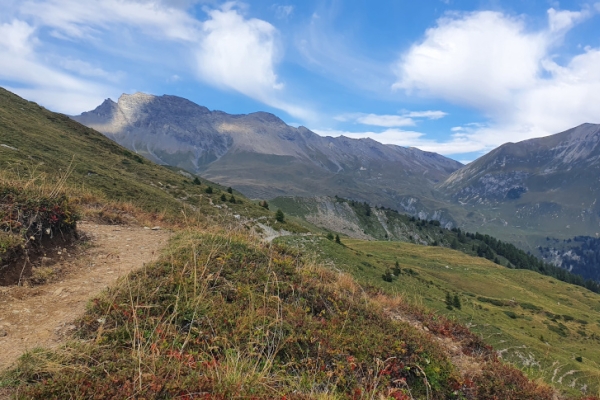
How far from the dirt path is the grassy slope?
11357 millimetres

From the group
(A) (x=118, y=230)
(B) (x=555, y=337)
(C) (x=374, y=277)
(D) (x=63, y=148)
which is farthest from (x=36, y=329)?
(B) (x=555, y=337)

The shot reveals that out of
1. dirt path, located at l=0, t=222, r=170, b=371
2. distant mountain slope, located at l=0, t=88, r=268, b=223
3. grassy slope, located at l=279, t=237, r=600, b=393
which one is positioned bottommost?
grassy slope, located at l=279, t=237, r=600, b=393

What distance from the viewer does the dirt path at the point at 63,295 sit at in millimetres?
6152

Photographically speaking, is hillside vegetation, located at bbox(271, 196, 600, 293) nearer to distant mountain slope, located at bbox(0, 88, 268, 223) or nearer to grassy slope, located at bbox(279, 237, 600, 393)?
grassy slope, located at bbox(279, 237, 600, 393)

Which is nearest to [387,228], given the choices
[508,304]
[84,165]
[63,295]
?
[508,304]

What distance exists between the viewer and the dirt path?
20.2 ft

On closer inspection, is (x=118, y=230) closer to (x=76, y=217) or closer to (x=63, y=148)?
(x=76, y=217)

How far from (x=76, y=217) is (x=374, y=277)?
21.1 meters

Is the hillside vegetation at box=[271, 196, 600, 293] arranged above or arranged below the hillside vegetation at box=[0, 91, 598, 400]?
below

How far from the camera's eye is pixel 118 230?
49.0ft

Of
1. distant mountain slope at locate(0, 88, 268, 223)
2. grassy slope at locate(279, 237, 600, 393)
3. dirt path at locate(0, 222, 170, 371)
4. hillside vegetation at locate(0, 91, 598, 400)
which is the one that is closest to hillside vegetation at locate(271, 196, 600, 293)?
grassy slope at locate(279, 237, 600, 393)

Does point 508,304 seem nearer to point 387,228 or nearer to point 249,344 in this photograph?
point 249,344

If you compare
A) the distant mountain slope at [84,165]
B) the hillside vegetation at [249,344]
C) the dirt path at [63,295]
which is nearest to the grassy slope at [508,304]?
the hillside vegetation at [249,344]

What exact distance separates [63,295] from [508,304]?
57.4 metres
